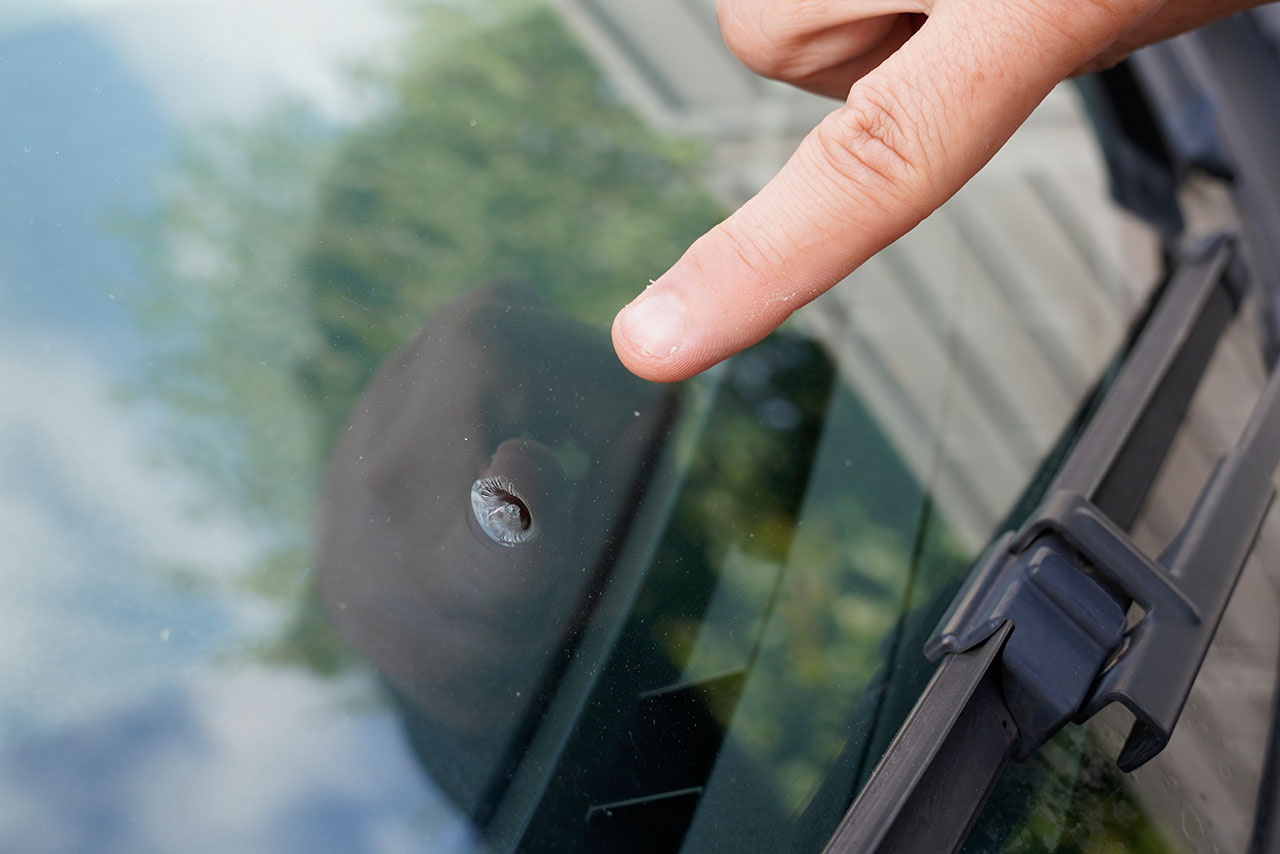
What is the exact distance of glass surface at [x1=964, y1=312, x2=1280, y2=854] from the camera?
38.4 inches

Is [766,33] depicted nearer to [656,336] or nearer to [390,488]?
[656,336]

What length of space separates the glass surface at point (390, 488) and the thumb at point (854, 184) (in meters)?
0.15

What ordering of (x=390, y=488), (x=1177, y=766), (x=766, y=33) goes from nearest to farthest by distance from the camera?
(x=390, y=488)
(x=1177, y=766)
(x=766, y=33)

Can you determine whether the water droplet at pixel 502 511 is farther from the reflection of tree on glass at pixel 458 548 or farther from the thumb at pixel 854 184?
the thumb at pixel 854 184

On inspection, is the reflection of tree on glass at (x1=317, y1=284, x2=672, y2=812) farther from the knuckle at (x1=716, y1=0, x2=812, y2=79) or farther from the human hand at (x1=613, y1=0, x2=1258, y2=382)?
the knuckle at (x1=716, y1=0, x2=812, y2=79)

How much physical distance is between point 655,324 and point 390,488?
30 centimetres

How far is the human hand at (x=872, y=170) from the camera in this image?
3.09ft

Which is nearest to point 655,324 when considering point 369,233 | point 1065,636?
point 369,233

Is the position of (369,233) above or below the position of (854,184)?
above

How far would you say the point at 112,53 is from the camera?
1.07m

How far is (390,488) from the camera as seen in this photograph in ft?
3.00

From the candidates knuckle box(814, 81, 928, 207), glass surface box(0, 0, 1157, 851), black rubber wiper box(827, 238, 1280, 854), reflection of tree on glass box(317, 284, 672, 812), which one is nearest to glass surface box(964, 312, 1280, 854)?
black rubber wiper box(827, 238, 1280, 854)

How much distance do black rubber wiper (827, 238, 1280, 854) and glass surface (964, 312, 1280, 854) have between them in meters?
0.04

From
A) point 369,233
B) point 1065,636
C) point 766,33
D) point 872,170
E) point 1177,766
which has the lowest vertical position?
point 1177,766
